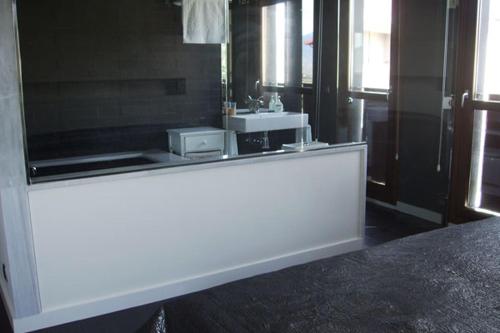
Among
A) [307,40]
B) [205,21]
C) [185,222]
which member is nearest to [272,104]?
→ [307,40]

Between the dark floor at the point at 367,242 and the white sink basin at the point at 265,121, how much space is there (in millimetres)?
1081

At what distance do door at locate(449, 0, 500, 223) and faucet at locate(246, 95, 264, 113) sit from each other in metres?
1.60

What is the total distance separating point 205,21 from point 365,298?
1954mm

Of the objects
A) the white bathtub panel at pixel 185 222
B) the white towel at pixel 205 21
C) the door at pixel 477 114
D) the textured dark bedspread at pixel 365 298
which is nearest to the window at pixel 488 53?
the door at pixel 477 114

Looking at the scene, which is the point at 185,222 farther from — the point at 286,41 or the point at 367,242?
the point at 367,242

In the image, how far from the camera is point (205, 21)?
3031 mm

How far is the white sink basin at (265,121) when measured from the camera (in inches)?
127

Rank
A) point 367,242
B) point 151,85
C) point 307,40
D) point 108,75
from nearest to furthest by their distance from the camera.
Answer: point 108,75
point 151,85
point 307,40
point 367,242

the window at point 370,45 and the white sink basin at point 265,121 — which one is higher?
the window at point 370,45

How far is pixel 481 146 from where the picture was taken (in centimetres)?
393

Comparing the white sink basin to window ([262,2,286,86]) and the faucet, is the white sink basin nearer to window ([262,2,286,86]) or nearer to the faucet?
the faucet

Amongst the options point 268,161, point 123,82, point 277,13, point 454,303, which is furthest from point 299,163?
point 454,303

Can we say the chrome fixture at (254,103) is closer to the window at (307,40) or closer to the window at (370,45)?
the window at (307,40)

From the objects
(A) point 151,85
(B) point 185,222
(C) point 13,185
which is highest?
(A) point 151,85
